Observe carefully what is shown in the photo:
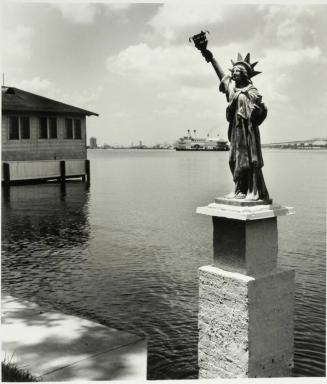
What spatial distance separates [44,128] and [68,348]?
3714 centimetres

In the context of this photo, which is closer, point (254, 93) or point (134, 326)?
point (254, 93)

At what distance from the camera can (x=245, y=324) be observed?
7250 mm

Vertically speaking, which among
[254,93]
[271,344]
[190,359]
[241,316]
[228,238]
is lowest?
[190,359]

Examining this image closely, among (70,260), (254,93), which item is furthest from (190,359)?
(70,260)

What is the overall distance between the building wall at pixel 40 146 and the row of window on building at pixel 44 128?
0.25 metres

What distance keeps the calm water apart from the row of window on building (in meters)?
11.2

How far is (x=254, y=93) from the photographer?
7.36 meters

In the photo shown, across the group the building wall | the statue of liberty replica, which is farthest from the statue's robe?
the building wall

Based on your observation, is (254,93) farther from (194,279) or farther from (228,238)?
(194,279)

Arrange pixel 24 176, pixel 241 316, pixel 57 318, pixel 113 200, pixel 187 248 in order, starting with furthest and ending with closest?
1. pixel 24 176
2. pixel 113 200
3. pixel 187 248
4. pixel 57 318
5. pixel 241 316

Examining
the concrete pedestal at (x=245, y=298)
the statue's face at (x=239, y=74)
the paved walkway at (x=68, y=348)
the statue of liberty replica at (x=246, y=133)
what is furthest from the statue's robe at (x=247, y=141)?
the paved walkway at (x=68, y=348)

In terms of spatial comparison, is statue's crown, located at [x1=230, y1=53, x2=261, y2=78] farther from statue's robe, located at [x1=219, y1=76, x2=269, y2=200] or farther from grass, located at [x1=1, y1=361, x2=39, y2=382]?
grass, located at [x1=1, y1=361, x2=39, y2=382]

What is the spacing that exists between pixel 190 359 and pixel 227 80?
4989mm

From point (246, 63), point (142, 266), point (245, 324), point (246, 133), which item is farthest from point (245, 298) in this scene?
point (142, 266)
